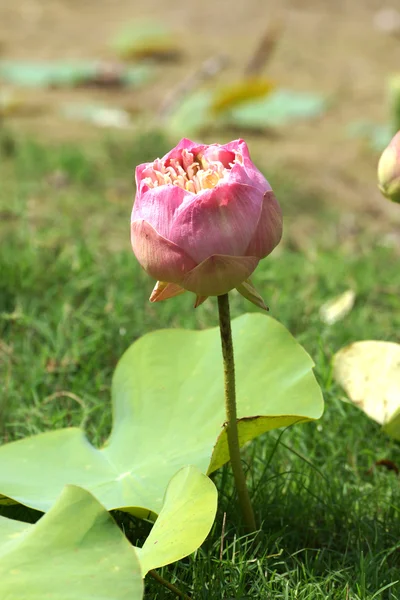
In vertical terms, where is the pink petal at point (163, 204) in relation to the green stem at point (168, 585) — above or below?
above

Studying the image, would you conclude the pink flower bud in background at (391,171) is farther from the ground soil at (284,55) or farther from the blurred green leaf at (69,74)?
the blurred green leaf at (69,74)

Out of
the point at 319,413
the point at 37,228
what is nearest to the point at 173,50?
the point at 37,228

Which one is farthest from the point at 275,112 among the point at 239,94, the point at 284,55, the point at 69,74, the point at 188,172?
the point at 188,172

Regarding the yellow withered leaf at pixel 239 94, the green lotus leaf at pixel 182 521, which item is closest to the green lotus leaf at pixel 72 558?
the green lotus leaf at pixel 182 521

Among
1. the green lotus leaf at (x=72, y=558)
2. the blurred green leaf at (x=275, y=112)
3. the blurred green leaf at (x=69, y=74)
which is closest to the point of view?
the green lotus leaf at (x=72, y=558)

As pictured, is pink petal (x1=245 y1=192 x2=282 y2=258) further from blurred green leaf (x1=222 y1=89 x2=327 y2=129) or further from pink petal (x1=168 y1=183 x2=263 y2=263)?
blurred green leaf (x1=222 y1=89 x2=327 y2=129)

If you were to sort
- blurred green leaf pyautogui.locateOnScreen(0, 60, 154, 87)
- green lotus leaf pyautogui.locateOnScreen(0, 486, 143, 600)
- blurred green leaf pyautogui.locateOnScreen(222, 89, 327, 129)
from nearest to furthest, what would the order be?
green lotus leaf pyautogui.locateOnScreen(0, 486, 143, 600) → blurred green leaf pyautogui.locateOnScreen(222, 89, 327, 129) → blurred green leaf pyautogui.locateOnScreen(0, 60, 154, 87)

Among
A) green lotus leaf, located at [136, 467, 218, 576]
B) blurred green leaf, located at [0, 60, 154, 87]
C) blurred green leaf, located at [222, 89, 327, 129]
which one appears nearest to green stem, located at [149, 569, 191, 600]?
green lotus leaf, located at [136, 467, 218, 576]

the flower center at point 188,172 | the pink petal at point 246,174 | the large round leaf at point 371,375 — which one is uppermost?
the pink petal at point 246,174
